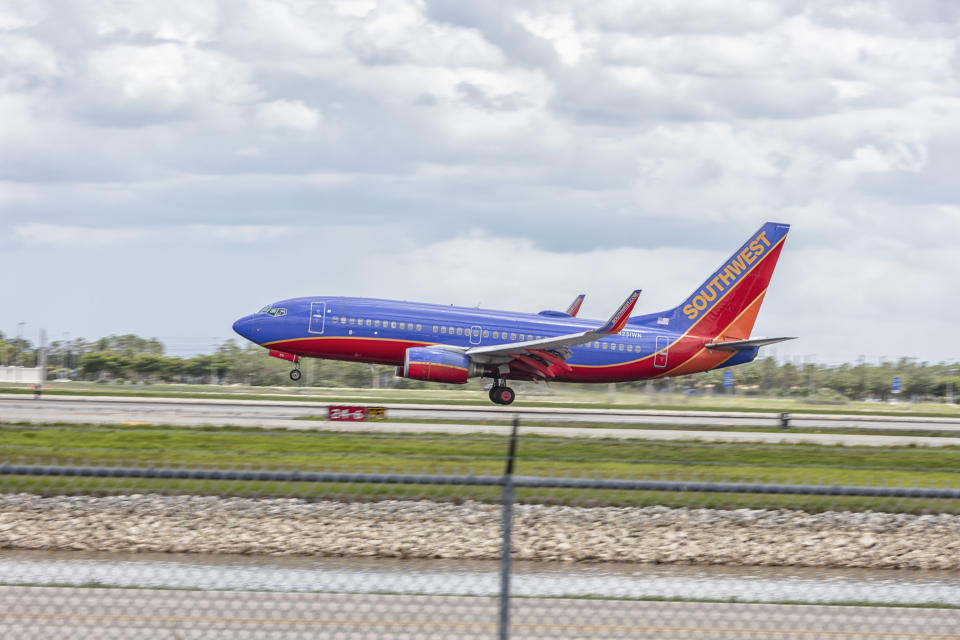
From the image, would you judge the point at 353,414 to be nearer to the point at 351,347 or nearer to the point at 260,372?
→ the point at 351,347

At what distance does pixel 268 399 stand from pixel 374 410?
11388 mm

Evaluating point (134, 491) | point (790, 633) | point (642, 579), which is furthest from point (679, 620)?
point (134, 491)

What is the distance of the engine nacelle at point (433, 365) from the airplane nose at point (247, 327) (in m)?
6.01

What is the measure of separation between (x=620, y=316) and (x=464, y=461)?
1828 cm

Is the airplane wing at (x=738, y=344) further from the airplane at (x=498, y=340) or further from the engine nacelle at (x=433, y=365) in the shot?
the engine nacelle at (x=433, y=365)

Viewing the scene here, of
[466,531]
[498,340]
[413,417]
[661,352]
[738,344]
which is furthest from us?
[738,344]

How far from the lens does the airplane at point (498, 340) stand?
3875 centimetres

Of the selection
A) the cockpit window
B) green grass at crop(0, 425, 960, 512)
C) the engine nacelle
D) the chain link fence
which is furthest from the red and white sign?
the cockpit window

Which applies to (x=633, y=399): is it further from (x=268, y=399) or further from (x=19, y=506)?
(x=19, y=506)

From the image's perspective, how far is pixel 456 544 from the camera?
15.0 m

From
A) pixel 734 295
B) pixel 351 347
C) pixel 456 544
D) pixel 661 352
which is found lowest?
pixel 456 544

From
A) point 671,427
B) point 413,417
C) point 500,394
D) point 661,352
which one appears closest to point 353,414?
point 413,417

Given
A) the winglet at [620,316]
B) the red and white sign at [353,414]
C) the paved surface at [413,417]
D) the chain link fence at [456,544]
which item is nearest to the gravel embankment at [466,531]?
the chain link fence at [456,544]

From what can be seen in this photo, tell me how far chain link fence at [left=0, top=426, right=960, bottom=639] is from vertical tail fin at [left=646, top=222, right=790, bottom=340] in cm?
2157
